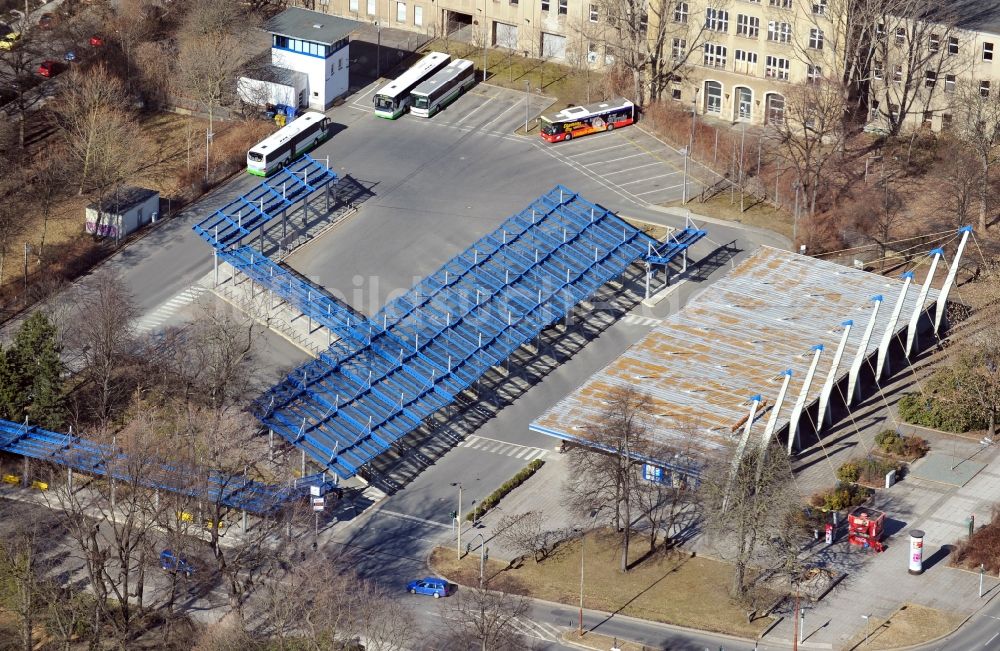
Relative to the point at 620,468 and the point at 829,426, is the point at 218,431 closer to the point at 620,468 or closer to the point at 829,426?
the point at 620,468

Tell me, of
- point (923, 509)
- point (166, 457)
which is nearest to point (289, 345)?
point (166, 457)

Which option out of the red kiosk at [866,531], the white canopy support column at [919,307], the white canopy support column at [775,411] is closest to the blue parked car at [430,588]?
the white canopy support column at [775,411]

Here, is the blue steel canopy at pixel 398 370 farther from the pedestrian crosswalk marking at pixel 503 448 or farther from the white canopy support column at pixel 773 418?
the white canopy support column at pixel 773 418

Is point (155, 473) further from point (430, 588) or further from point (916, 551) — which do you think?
point (916, 551)

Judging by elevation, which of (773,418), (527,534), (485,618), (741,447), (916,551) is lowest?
(527,534)

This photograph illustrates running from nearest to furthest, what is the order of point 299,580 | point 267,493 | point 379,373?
point 299,580, point 267,493, point 379,373

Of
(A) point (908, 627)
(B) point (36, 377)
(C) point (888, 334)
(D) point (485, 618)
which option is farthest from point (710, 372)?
(B) point (36, 377)
